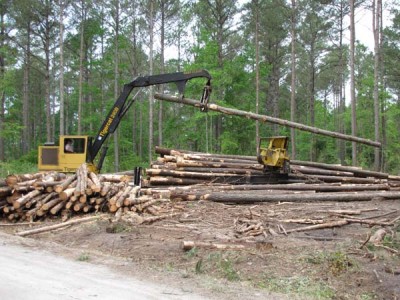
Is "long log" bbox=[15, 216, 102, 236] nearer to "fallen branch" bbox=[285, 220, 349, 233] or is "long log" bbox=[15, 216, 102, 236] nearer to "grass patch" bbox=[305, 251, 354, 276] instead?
"fallen branch" bbox=[285, 220, 349, 233]

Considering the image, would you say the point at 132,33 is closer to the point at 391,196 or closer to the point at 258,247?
the point at 391,196

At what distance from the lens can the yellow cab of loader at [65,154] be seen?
590 inches

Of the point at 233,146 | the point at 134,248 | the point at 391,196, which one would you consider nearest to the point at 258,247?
the point at 134,248

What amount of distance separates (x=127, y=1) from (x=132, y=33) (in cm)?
406

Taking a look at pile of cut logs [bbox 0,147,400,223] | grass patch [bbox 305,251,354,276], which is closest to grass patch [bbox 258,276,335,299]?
grass patch [bbox 305,251,354,276]

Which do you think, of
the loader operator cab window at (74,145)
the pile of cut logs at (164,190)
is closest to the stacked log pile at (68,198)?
the pile of cut logs at (164,190)

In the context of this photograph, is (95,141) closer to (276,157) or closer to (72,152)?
(72,152)

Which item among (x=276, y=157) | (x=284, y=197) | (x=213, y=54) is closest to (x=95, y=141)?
(x=276, y=157)

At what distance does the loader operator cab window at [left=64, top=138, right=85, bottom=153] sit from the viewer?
49.4 ft

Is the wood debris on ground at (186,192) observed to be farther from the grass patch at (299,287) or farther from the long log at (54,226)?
the grass patch at (299,287)

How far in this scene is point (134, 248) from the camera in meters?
7.93

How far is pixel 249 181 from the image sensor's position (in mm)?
→ 13992

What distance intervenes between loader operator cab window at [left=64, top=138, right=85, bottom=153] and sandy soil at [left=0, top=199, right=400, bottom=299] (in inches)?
194

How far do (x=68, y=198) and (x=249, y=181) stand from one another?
6087mm
